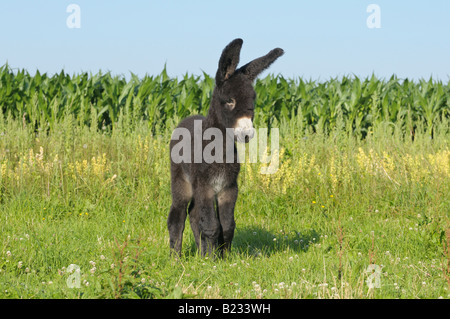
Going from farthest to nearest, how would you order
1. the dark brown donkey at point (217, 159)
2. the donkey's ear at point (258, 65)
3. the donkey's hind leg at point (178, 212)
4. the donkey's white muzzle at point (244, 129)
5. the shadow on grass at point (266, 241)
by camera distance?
the shadow on grass at point (266, 241), the donkey's hind leg at point (178, 212), the donkey's ear at point (258, 65), the dark brown donkey at point (217, 159), the donkey's white muzzle at point (244, 129)

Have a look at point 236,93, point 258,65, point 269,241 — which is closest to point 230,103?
point 236,93

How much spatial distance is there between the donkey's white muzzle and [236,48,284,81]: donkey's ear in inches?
23.5

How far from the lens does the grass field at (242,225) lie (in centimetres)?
459

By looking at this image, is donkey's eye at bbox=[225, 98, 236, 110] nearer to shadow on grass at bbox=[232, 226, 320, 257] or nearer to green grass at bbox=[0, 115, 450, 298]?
green grass at bbox=[0, 115, 450, 298]

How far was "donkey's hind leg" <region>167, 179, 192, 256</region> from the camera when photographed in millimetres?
6156

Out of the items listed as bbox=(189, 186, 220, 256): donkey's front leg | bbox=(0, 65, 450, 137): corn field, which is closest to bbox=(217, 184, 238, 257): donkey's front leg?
bbox=(189, 186, 220, 256): donkey's front leg

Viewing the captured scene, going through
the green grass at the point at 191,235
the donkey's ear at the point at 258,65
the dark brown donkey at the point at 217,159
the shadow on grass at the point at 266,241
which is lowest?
Result: the shadow on grass at the point at 266,241

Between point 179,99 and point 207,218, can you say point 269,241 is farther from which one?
point 179,99

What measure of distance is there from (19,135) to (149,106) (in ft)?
17.7

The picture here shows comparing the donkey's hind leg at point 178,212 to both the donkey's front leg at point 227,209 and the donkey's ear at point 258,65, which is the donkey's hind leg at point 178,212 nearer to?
the donkey's front leg at point 227,209

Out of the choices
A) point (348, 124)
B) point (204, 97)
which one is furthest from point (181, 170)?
point (348, 124)

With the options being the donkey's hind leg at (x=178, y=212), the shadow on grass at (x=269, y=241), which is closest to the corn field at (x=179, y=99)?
the shadow on grass at (x=269, y=241)
